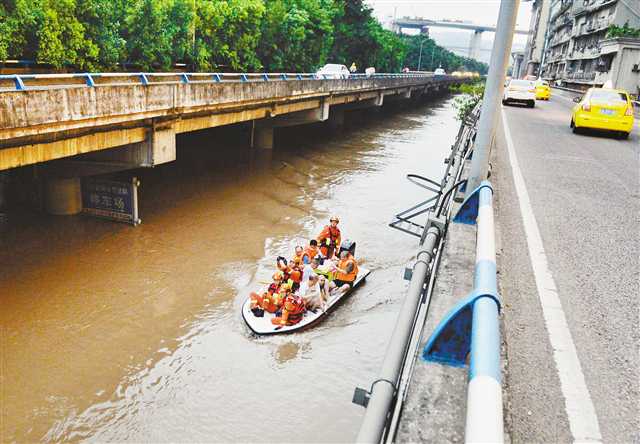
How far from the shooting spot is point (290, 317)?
11117 mm

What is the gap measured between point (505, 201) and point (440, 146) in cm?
3119

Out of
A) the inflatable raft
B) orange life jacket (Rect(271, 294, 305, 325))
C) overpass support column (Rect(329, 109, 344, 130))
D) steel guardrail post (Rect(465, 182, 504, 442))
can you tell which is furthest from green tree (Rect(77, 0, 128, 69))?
steel guardrail post (Rect(465, 182, 504, 442))

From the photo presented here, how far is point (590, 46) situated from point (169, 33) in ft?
198

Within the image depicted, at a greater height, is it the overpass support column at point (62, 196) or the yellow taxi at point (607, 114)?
the yellow taxi at point (607, 114)

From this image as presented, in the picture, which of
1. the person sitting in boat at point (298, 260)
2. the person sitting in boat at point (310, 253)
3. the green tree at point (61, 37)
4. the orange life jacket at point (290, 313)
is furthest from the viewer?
the green tree at point (61, 37)

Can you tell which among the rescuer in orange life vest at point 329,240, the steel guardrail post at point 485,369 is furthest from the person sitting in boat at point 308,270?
the steel guardrail post at point 485,369

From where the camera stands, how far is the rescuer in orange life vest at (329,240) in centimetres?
1436

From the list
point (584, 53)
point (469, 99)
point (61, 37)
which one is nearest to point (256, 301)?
point (61, 37)

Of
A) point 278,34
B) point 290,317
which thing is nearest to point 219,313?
point 290,317

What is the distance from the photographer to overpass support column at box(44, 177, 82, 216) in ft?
54.9

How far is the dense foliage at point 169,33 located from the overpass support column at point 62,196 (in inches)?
296

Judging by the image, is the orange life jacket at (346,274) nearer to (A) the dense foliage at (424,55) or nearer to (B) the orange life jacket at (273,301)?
(B) the orange life jacket at (273,301)

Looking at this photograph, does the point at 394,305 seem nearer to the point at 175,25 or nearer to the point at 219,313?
the point at 219,313

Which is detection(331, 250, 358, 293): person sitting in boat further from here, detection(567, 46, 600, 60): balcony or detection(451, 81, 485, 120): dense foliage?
detection(567, 46, 600, 60): balcony
